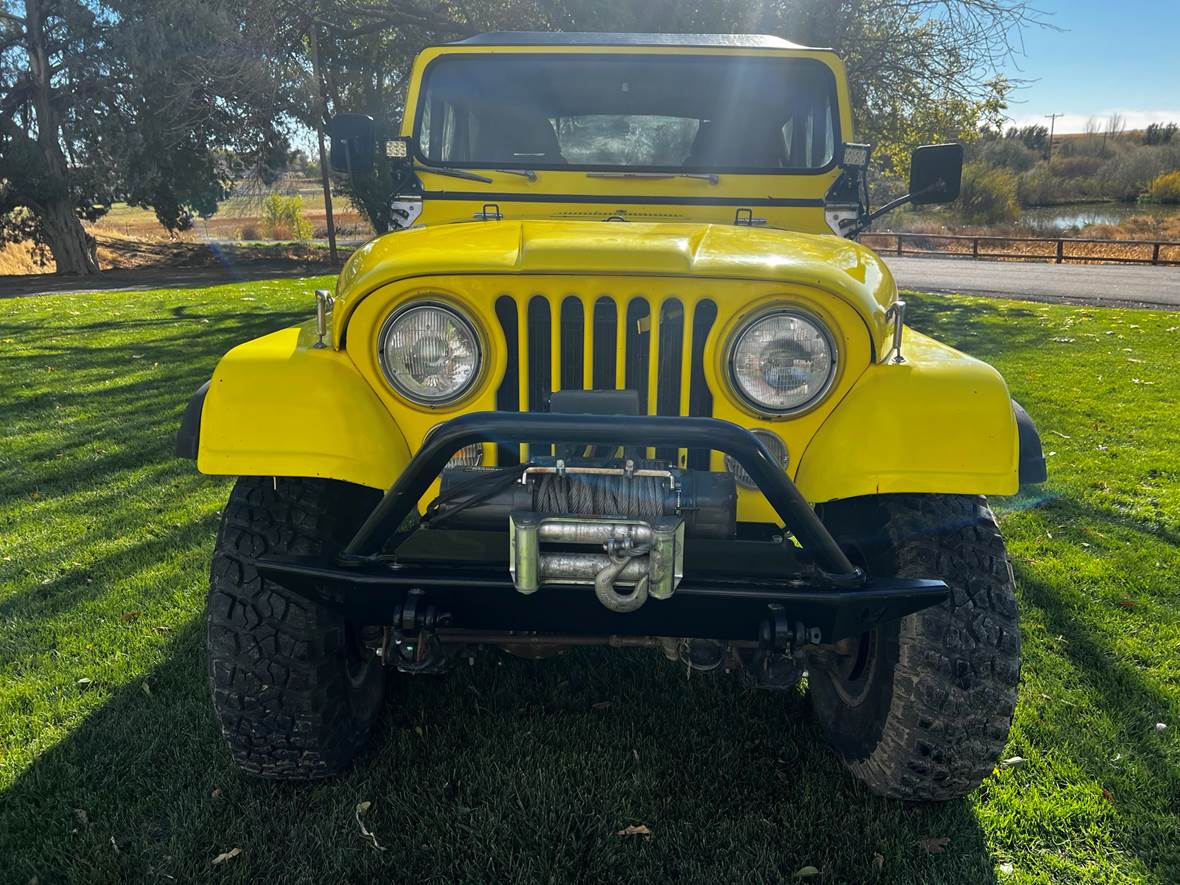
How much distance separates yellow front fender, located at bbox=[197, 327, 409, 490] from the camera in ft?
6.68

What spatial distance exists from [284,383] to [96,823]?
129 cm

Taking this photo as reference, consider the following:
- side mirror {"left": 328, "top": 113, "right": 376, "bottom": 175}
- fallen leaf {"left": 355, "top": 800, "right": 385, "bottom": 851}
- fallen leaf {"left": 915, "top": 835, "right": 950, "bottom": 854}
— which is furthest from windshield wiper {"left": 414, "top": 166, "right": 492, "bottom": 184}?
fallen leaf {"left": 915, "top": 835, "right": 950, "bottom": 854}

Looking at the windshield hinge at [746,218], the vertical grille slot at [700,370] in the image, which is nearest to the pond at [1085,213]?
the windshield hinge at [746,218]

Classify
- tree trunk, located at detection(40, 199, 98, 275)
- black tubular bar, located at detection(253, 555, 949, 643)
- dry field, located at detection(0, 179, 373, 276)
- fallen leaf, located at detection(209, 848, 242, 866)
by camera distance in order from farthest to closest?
dry field, located at detection(0, 179, 373, 276) → tree trunk, located at detection(40, 199, 98, 275) → fallen leaf, located at detection(209, 848, 242, 866) → black tubular bar, located at detection(253, 555, 949, 643)

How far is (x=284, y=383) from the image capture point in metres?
2.07

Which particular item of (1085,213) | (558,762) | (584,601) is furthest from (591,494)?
(1085,213)

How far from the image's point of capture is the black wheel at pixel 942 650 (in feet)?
6.88

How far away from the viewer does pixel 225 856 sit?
7.06 feet

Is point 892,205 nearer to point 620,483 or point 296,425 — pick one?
point 620,483

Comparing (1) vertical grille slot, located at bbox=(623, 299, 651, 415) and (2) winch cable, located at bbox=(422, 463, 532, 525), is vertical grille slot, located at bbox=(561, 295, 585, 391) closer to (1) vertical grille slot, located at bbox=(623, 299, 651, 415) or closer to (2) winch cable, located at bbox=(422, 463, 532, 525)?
(1) vertical grille slot, located at bbox=(623, 299, 651, 415)

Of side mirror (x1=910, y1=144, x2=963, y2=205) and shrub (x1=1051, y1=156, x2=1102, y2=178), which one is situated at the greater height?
shrub (x1=1051, y1=156, x2=1102, y2=178)

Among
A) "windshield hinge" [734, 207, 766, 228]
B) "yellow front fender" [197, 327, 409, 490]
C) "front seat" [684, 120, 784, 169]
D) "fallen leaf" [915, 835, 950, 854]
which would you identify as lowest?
"fallen leaf" [915, 835, 950, 854]

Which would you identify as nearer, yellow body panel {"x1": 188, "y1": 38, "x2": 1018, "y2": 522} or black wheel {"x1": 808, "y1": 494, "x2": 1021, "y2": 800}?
yellow body panel {"x1": 188, "y1": 38, "x2": 1018, "y2": 522}

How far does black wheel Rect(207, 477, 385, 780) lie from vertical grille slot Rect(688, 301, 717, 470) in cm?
99
